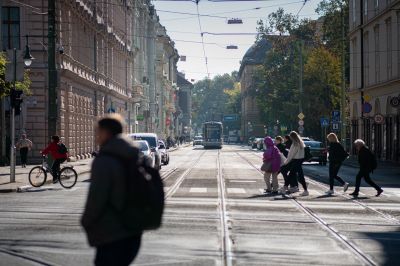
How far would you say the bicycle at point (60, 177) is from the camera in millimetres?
22578

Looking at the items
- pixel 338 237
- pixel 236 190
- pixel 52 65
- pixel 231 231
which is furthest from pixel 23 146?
pixel 338 237

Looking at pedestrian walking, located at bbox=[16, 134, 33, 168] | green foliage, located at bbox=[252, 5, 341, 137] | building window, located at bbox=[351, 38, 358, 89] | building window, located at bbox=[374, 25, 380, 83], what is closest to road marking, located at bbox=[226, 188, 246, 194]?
pedestrian walking, located at bbox=[16, 134, 33, 168]

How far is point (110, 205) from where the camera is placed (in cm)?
536

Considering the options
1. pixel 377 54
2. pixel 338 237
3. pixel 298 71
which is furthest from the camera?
pixel 298 71

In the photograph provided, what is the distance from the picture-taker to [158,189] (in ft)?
18.0

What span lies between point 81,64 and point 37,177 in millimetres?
22047

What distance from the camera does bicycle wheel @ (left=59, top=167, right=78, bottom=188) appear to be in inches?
889

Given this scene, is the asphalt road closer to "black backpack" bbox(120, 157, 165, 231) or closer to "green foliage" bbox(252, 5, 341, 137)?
"black backpack" bbox(120, 157, 165, 231)

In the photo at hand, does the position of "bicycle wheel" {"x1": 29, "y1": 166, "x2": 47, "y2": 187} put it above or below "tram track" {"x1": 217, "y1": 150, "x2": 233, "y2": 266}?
above

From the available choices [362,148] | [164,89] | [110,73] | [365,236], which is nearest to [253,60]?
[164,89]

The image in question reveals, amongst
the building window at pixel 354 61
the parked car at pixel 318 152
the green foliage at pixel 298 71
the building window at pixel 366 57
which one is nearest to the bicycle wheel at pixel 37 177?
the parked car at pixel 318 152

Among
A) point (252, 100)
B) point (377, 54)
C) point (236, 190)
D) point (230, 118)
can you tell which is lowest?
point (236, 190)

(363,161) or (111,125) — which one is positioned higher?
(111,125)

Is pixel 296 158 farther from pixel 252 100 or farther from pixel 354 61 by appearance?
pixel 252 100
